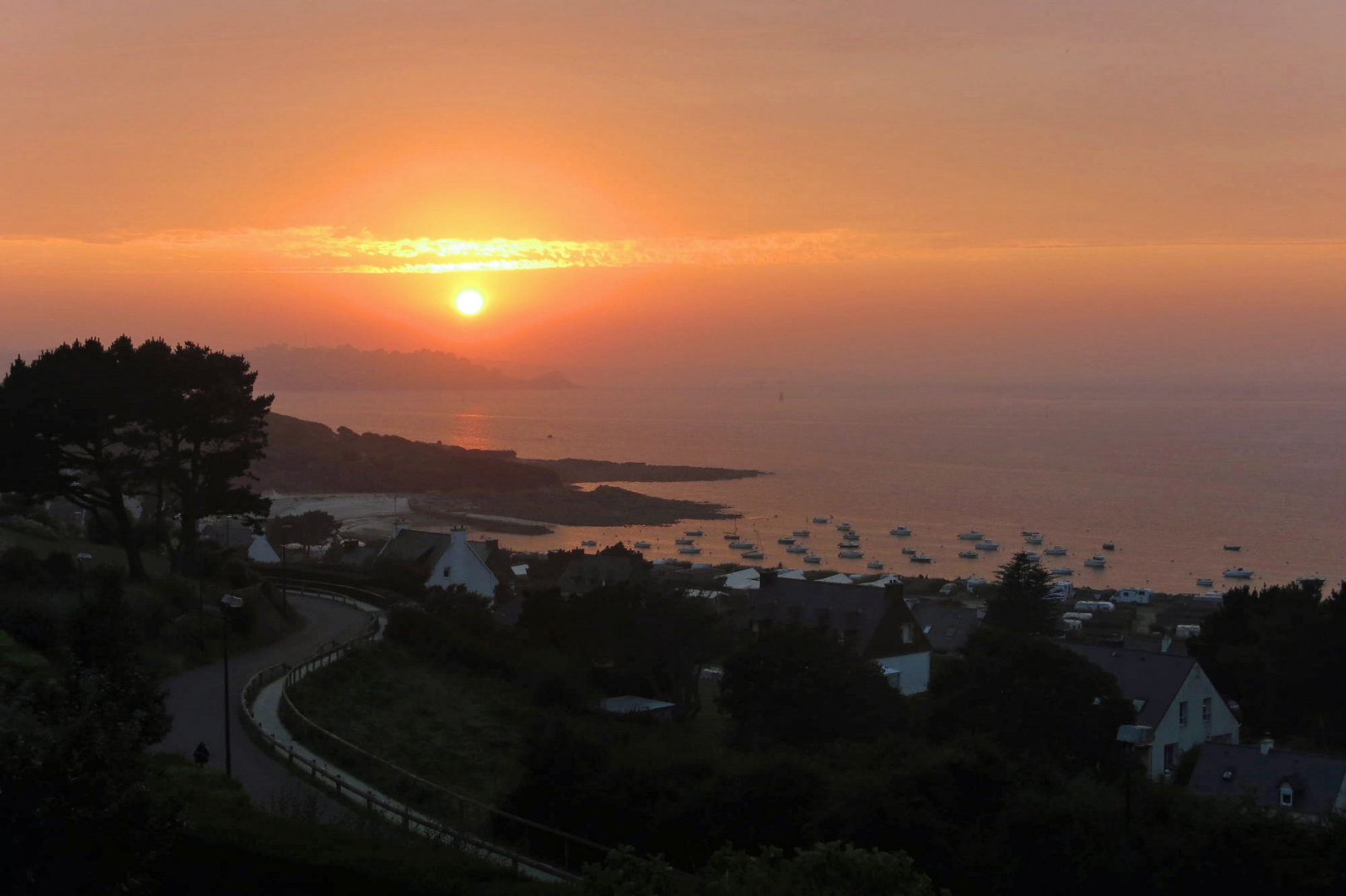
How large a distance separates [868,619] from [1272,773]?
1417 centimetres

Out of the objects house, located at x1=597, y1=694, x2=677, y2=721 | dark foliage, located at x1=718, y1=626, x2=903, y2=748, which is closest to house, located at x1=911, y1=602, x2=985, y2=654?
house, located at x1=597, y1=694, x2=677, y2=721

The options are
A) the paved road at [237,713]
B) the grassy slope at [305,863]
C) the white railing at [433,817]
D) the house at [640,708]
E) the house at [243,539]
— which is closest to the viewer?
the grassy slope at [305,863]

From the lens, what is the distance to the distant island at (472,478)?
10338 cm

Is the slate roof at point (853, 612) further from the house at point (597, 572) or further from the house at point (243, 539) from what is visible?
the house at point (243, 539)

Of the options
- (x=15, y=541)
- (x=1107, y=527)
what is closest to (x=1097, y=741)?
(x=15, y=541)

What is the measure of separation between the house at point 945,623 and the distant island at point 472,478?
50773 millimetres

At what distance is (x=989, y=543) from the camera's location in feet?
282

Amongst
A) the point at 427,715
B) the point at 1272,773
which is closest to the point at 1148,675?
the point at 1272,773

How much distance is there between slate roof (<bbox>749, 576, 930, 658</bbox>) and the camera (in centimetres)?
3306

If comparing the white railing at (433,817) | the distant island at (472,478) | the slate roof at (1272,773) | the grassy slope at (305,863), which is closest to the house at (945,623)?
the slate roof at (1272,773)

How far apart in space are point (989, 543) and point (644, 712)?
67202 mm

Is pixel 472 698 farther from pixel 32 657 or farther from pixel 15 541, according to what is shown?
pixel 15 541

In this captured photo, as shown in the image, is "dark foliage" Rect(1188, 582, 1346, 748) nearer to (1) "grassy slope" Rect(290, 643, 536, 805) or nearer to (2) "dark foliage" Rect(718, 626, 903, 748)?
(2) "dark foliage" Rect(718, 626, 903, 748)

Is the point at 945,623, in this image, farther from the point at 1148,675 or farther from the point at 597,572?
the point at 1148,675
